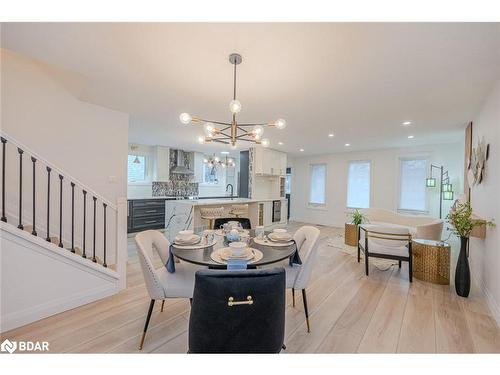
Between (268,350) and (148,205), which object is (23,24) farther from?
(148,205)

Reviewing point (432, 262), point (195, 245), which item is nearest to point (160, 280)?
point (195, 245)

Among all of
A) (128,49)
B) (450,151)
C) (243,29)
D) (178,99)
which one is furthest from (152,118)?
(450,151)

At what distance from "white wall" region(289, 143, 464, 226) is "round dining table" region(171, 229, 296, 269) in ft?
18.0

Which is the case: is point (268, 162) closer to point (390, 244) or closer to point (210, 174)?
point (210, 174)

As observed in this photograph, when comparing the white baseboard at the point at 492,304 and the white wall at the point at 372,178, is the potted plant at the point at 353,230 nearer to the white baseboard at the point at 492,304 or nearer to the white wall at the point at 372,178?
the white baseboard at the point at 492,304

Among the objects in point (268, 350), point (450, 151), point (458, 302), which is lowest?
point (458, 302)

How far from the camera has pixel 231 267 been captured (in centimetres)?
157

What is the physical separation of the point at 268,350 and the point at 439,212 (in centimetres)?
638

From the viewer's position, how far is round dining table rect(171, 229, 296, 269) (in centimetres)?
161

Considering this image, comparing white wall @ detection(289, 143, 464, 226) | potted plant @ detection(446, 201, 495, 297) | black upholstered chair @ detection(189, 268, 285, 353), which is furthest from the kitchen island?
potted plant @ detection(446, 201, 495, 297)

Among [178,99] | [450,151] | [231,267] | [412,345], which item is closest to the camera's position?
[231,267]

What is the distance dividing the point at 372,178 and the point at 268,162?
3203mm

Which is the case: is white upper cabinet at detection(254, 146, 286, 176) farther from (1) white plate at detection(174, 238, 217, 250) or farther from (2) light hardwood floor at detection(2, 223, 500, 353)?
(1) white plate at detection(174, 238, 217, 250)

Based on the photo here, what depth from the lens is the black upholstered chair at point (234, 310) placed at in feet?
3.71
